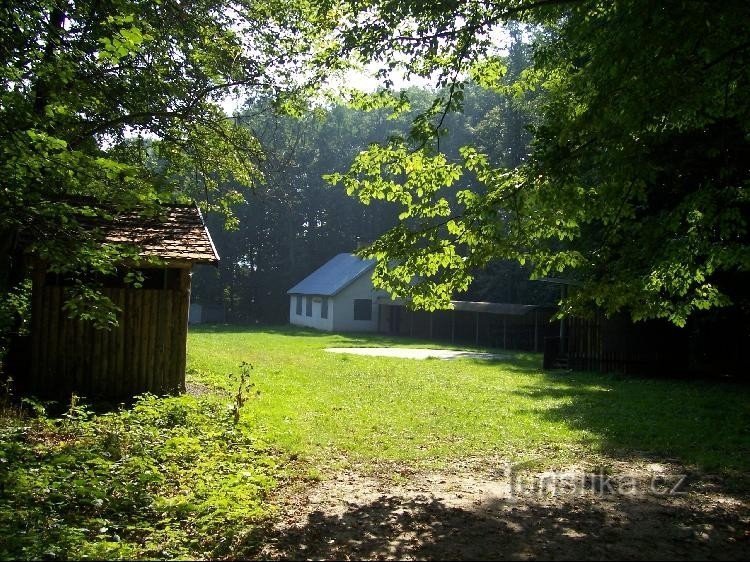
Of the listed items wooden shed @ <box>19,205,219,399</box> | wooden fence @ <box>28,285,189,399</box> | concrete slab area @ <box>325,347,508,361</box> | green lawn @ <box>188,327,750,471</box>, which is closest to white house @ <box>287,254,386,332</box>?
concrete slab area @ <box>325,347,508,361</box>

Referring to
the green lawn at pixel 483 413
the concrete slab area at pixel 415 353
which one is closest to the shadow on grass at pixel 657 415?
the green lawn at pixel 483 413

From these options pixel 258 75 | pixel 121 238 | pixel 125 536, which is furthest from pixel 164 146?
pixel 125 536

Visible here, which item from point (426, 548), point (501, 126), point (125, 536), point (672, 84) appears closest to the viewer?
point (426, 548)

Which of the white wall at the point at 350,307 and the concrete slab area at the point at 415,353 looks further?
the white wall at the point at 350,307

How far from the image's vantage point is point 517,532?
551 cm

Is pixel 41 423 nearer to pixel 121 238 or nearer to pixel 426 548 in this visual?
pixel 121 238

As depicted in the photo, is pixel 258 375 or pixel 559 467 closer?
pixel 559 467

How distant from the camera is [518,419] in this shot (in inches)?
451

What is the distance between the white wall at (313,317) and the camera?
42.4 metres

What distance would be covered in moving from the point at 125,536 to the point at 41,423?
408 cm

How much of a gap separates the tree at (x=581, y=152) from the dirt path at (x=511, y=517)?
89.5 inches

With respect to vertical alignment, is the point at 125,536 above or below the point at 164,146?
below

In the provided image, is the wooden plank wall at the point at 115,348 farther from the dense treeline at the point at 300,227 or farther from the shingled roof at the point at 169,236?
the dense treeline at the point at 300,227

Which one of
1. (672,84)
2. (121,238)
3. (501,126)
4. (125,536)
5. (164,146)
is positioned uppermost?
(501,126)
